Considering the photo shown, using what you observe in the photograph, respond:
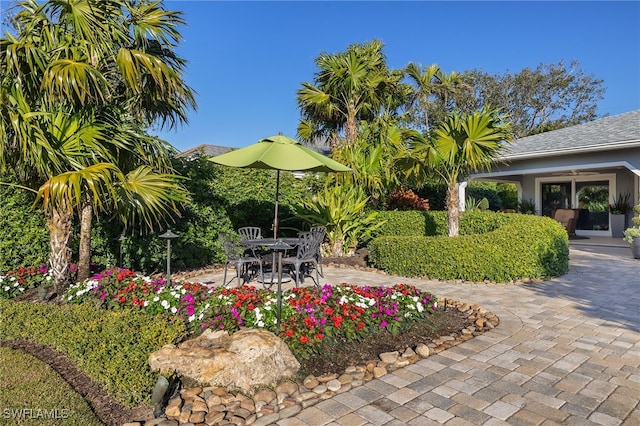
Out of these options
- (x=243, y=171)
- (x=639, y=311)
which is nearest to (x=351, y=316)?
(x=639, y=311)

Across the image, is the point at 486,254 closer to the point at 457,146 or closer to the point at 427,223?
the point at 457,146

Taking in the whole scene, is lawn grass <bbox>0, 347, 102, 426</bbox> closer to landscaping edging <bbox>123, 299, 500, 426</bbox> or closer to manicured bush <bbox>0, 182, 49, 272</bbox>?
landscaping edging <bbox>123, 299, 500, 426</bbox>

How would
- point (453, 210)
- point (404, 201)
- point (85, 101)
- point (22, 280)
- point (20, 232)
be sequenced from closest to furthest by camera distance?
point (85, 101)
point (22, 280)
point (20, 232)
point (453, 210)
point (404, 201)

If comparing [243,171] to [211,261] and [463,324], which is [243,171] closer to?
[211,261]

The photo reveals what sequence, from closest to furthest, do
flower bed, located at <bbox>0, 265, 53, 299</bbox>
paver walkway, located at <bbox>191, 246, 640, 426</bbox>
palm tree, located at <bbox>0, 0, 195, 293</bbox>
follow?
paver walkway, located at <bbox>191, 246, 640, 426</bbox> → palm tree, located at <bbox>0, 0, 195, 293</bbox> → flower bed, located at <bbox>0, 265, 53, 299</bbox>

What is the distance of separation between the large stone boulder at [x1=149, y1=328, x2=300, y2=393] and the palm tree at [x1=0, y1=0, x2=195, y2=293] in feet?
6.62

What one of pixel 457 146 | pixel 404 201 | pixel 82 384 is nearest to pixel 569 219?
pixel 404 201

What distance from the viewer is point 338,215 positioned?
8.93 metres

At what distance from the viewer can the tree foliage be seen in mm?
30344

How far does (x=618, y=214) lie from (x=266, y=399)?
15704 mm

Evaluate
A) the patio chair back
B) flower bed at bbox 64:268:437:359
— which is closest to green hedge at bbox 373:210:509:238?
the patio chair back

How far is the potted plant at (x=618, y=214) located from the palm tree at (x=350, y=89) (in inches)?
345

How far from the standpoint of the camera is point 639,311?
4926 millimetres

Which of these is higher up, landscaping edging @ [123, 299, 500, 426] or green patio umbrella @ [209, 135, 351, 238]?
green patio umbrella @ [209, 135, 351, 238]
